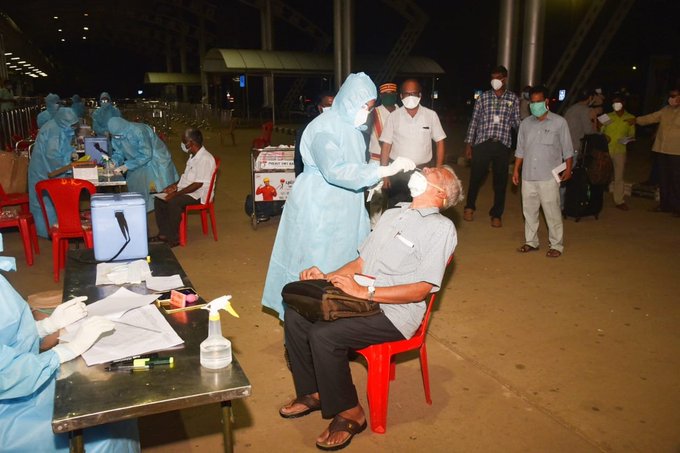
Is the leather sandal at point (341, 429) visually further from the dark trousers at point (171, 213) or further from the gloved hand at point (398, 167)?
the dark trousers at point (171, 213)

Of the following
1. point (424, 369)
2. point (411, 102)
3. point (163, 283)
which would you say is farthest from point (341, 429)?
point (411, 102)

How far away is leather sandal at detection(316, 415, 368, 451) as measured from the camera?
2.81 meters

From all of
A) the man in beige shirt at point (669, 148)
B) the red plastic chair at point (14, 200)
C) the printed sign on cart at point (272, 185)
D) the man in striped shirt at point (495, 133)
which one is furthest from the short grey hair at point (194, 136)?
the man in beige shirt at point (669, 148)

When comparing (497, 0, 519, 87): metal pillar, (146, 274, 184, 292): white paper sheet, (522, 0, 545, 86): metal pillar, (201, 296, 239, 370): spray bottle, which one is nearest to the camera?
(201, 296, 239, 370): spray bottle

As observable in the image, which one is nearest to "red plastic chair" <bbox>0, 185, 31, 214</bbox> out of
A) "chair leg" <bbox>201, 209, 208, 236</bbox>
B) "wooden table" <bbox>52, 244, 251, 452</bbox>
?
"chair leg" <bbox>201, 209, 208, 236</bbox>

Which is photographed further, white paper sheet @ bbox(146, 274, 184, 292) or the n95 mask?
the n95 mask

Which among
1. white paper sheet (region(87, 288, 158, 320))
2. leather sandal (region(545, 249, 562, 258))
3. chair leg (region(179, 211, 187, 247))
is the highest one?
white paper sheet (region(87, 288, 158, 320))

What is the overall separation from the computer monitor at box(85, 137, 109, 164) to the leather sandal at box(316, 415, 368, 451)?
5.75 meters

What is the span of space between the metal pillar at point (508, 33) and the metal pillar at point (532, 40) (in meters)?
0.37

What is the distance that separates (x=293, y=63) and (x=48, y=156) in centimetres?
1819

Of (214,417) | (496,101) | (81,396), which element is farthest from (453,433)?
(496,101)

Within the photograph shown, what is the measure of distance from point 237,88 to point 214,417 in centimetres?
3368

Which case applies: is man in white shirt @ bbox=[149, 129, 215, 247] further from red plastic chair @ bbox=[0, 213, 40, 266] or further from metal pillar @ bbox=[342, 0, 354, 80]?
metal pillar @ bbox=[342, 0, 354, 80]

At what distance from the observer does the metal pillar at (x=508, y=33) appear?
12.4m
